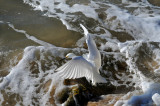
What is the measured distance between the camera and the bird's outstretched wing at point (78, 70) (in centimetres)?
340

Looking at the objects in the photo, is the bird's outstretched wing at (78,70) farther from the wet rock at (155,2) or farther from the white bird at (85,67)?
the wet rock at (155,2)

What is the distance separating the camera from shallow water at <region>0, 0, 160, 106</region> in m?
4.11

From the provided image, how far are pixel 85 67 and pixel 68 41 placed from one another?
1782 millimetres

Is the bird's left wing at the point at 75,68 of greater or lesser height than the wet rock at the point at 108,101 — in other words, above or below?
above

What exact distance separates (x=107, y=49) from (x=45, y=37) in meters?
1.79

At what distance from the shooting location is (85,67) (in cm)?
364

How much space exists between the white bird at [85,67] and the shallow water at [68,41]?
0.59 m

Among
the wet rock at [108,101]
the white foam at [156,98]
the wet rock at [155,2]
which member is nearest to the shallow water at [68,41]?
the wet rock at [155,2]

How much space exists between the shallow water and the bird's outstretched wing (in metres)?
0.61

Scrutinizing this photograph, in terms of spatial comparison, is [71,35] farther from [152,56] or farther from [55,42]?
[152,56]

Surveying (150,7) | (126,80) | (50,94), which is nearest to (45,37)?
(50,94)

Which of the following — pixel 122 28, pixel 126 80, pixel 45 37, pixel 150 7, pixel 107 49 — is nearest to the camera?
pixel 126 80

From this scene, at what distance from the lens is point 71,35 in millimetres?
5531

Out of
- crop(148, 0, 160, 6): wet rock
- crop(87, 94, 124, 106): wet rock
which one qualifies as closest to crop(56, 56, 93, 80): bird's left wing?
crop(87, 94, 124, 106): wet rock
